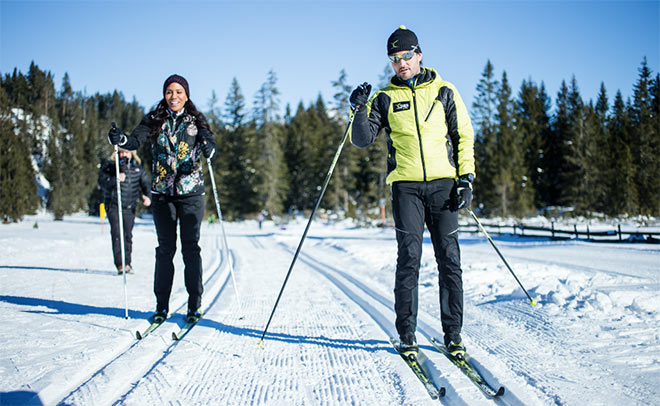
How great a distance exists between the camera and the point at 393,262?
8.97 metres

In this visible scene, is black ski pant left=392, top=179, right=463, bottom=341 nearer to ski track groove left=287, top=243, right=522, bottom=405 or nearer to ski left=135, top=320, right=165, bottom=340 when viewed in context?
ski track groove left=287, top=243, right=522, bottom=405

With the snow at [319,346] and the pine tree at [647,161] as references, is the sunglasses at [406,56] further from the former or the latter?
the pine tree at [647,161]

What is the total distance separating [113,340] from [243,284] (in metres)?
3.06

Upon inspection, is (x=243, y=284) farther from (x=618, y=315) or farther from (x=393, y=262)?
(x=618, y=315)

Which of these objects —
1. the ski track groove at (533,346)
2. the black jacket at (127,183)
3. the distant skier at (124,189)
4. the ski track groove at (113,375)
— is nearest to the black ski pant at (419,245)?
the ski track groove at (533,346)

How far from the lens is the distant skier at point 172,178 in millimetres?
3629

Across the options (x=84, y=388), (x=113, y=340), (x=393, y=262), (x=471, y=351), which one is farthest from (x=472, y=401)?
(x=393, y=262)

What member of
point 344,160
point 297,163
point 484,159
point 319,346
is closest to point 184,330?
point 319,346

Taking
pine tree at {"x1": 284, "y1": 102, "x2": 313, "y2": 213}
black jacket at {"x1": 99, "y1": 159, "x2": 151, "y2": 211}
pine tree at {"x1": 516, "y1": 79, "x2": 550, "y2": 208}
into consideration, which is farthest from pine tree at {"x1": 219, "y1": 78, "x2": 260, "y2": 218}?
black jacket at {"x1": 99, "y1": 159, "x2": 151, "y2": 211}

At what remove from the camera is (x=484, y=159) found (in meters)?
38.9

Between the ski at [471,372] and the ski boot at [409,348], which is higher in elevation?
the ski boot at [409,348]

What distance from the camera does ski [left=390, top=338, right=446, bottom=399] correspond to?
2182mm

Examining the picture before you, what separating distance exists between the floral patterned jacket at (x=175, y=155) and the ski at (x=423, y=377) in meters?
2.23

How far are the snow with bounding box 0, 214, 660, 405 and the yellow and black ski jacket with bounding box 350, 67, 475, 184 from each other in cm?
129
